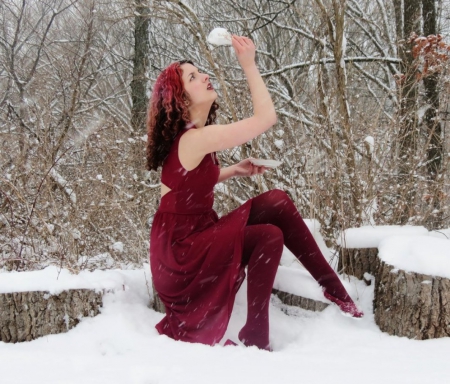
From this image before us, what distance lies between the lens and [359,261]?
8.88 feet

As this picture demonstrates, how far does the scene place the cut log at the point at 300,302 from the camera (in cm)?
243

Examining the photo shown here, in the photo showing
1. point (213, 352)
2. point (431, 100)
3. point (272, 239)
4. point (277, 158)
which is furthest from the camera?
point (431, 100)

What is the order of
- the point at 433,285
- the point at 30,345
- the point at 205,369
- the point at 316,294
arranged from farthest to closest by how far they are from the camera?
the point at 316,294, the point at 30,345, the point at 433,285, the point at 205,369

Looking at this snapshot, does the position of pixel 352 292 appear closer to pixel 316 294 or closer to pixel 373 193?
pixel 316 294

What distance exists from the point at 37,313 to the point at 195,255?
89 cm

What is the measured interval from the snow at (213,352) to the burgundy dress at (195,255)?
0.42ft

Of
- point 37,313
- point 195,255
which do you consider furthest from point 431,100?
point 37,313

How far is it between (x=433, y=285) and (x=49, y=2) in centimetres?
712

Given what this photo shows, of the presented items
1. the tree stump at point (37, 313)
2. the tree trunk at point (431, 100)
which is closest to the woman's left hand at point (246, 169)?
the tree stump at point (37, 313)

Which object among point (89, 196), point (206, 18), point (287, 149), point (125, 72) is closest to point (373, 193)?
point (287, 149)

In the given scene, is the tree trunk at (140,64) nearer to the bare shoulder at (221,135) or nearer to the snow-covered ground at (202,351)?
the snow-covered ground at (202,351)

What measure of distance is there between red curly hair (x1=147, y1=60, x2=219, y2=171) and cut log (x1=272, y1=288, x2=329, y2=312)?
1.02 metres

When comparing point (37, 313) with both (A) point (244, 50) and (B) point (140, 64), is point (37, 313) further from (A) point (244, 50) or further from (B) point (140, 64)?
(B) point (140, 64)

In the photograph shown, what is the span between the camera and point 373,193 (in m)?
3.46
